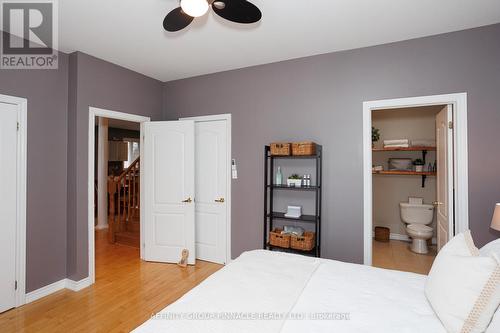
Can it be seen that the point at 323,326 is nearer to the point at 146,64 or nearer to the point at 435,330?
the point at 435,330

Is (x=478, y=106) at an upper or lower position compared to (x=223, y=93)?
lower

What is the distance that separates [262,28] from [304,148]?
1250mm

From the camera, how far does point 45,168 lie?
8.99ft

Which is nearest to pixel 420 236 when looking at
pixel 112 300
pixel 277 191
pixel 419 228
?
pixel 419 228

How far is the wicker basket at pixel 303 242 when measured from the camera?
8.93 ft

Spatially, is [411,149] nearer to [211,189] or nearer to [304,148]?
[304,148]

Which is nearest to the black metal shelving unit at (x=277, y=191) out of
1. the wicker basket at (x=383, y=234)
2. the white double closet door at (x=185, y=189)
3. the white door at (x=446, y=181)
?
the white double closet door at (x=185, y=189)

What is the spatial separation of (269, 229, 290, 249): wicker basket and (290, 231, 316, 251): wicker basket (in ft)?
0.16

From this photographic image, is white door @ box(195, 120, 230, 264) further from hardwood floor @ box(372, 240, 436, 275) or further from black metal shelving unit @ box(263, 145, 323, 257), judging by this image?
hardwood floor @ box(372, 240, 436, 275)

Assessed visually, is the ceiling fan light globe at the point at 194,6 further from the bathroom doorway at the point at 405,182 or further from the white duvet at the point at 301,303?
the bathroom doorway at the point at 405,182

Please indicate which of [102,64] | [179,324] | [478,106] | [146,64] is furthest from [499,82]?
[102,64]

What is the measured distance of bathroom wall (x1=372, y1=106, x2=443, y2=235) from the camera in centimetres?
439

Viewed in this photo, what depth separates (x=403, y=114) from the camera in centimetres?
453

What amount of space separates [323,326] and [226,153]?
260 cm
